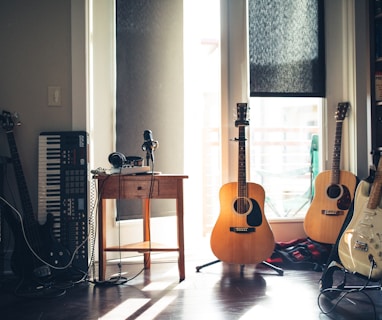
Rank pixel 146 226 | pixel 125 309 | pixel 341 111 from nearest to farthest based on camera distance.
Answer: pixel 125 309 → pixel 146 226 → pixel 341 111

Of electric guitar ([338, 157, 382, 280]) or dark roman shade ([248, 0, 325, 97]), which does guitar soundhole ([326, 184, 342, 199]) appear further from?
dark roman shade ([248, 0, 325, 97])

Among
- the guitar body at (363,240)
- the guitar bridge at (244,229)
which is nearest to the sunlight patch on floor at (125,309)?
the guitar bridge at (244,229)

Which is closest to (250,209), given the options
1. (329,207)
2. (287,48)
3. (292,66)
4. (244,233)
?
(244,233)

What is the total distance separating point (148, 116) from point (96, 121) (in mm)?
418

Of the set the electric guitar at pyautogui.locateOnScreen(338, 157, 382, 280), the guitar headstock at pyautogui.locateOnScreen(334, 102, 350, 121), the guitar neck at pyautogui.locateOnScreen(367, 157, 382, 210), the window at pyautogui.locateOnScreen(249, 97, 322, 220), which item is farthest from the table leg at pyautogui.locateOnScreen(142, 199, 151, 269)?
the guitar headstock at pyautogui.locateOnScreen(334, 102, 350, 121)

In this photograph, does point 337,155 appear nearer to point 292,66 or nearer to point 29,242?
point 292,66

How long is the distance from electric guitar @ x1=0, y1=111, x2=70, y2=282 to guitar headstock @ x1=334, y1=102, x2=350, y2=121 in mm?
2199

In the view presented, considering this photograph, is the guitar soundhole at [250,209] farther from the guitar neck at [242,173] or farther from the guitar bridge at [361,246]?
the guitar bridge at [361,246]

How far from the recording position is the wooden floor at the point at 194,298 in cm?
189

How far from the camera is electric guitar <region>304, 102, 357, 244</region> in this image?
9.03 feet

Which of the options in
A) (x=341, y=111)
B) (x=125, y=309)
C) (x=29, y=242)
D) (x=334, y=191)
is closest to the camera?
(x=125, y=309)

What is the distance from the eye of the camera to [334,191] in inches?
111

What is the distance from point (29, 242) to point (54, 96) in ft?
3.17

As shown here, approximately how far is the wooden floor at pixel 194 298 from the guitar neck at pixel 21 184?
42 cm
